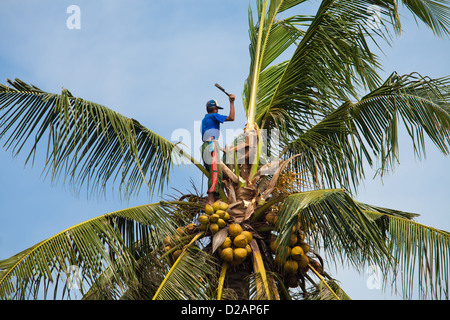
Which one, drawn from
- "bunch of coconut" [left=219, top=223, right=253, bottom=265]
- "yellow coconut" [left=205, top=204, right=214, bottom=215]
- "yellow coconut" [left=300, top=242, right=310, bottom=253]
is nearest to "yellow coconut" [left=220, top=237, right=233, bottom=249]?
"bunch of coconut" [left=219, top=223, right=253, bottom=265]

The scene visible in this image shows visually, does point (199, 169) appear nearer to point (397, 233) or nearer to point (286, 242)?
point (286, 242)

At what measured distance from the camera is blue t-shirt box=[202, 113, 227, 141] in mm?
8453

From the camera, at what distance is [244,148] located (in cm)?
846

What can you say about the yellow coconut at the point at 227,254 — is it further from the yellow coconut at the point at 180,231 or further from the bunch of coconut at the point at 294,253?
the yellow coconut at the point at 180,231

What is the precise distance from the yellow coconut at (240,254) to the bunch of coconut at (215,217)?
37 centimetres

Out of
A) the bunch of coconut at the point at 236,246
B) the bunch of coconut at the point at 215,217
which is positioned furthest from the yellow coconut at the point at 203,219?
the bunch of coconut at the point at 236,246

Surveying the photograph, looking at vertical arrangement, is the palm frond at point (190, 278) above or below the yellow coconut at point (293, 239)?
below

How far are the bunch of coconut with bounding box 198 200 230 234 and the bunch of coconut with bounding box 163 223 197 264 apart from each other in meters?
0.29

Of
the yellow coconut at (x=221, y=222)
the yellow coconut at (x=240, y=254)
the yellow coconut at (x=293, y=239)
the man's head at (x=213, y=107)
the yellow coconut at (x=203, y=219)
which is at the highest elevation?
the man's head at (x=213, y=107)

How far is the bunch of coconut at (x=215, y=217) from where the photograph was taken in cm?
768

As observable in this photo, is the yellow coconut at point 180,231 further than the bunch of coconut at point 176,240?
Yes

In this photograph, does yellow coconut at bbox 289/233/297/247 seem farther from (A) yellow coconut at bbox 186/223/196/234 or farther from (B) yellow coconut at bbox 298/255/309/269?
(A) yellow coconut at bbox 186/223/196/234
